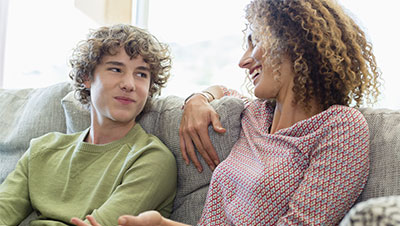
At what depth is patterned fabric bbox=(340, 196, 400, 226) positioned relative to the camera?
0.52 metres

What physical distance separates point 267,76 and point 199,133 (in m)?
0.29

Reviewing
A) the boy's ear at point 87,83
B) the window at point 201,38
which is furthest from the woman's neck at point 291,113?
the window at point 201,38

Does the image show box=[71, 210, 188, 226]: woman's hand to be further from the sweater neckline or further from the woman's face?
A: the woman's face

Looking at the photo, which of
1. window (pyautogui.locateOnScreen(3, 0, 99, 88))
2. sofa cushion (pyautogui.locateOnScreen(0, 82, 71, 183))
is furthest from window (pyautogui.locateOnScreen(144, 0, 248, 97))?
sofa cushion (pyautogui.locateOnScreen(0, 82, 71, 183))

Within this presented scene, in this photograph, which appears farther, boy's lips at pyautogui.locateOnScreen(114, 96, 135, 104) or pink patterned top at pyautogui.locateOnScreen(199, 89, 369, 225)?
boy's lips at pyautogui.locateOnScreen(114, 96, 135, 104)

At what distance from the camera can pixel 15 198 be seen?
1.50m

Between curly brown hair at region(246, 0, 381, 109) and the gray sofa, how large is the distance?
116 mm

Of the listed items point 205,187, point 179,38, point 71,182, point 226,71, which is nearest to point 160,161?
point 205,187

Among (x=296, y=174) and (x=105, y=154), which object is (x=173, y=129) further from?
(x=296, y=174)

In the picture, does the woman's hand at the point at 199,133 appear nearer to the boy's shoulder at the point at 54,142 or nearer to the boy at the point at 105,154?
the boy at the point at 105,154

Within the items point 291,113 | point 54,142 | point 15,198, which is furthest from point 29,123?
point 291,113

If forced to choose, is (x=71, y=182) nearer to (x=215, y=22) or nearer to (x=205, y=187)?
(x=205, y=187)

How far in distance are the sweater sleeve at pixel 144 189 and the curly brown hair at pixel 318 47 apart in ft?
1.52

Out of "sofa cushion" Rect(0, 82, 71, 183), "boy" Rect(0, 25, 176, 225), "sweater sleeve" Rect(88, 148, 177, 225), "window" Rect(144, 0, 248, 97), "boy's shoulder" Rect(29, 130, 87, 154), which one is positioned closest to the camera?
"sweater sleeve" Rect(88, 148, 177, 225)
